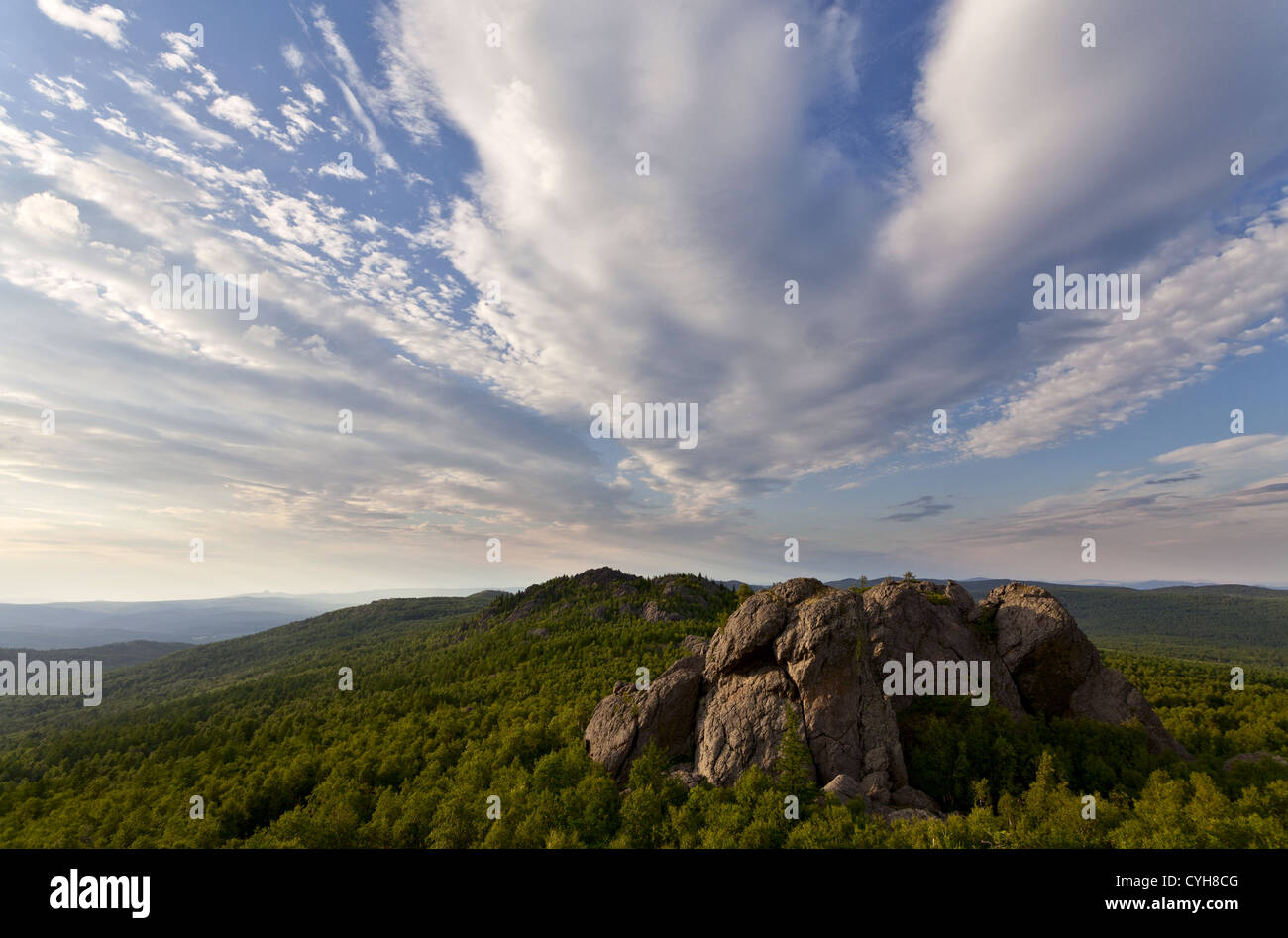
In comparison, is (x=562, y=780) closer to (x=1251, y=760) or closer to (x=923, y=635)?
(x=923, y=635)

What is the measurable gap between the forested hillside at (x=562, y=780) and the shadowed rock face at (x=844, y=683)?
9.20 ft

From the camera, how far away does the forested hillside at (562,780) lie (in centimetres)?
3027

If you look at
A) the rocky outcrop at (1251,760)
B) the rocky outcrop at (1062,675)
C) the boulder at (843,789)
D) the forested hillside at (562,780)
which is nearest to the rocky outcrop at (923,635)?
the rocky outcrop at (1062,675)

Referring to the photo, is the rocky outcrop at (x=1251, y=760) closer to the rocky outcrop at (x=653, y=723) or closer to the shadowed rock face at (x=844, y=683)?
the shadowed rock face at (x=844, y=683)

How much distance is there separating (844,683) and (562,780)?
26888 mm

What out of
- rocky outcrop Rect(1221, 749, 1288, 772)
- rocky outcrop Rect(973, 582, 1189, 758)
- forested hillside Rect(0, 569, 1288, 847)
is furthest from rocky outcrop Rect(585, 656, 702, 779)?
rocky outcrop Rect(1221, 749, 1288, 772)

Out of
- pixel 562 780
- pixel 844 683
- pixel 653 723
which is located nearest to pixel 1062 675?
pixel 844 683

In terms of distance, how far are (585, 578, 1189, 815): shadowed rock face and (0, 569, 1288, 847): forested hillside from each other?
2806 mm

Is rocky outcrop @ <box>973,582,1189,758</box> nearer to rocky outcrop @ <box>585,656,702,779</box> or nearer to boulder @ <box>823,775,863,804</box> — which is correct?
boulder @ <box>823,775,863,804</box>

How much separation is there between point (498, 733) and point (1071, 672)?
211 feet

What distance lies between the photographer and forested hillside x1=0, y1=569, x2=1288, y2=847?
30266 mm

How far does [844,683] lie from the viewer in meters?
38.1
